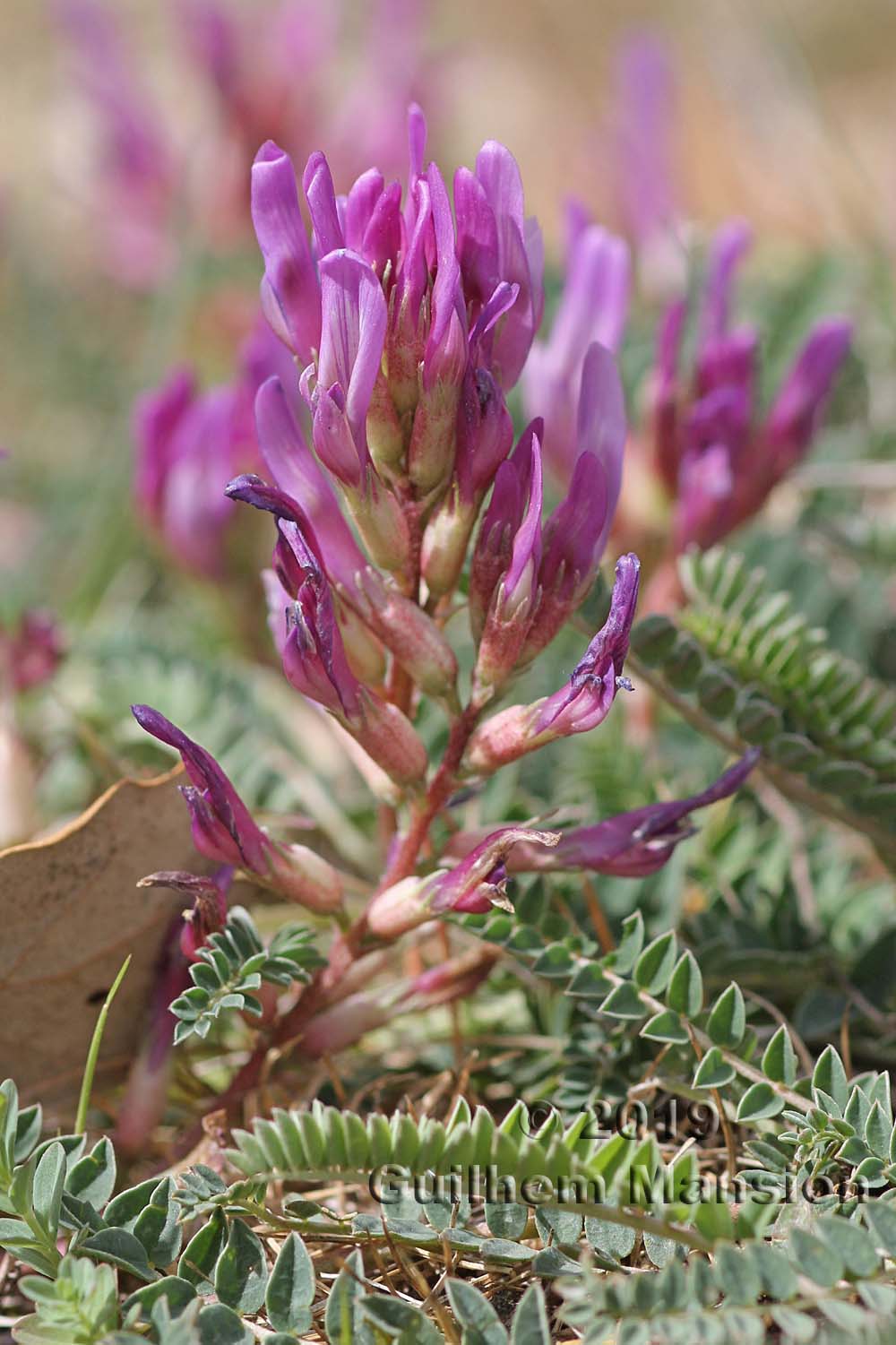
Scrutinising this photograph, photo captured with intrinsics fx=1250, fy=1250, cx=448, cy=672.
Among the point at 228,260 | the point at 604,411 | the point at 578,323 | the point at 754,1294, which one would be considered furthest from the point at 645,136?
the point at 754,1294

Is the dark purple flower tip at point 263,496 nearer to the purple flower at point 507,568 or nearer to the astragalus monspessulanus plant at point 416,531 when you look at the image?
the astragalus monspessulanus plant at point 416,531

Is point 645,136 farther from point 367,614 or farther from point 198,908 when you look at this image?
point 198,908

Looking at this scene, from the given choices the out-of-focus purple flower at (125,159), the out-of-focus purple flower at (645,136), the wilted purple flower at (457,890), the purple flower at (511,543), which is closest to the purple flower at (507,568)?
the purple flower at (511,543)

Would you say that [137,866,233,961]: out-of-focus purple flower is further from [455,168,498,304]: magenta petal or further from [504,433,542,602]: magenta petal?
[455,168,498,304]: magenta petal

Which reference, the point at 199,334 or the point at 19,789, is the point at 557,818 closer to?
the point at 19,789

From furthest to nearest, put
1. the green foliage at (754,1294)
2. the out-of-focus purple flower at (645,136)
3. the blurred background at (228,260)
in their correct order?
1. the out-of-focus purple flower at (645,136)
2. the blurred background at (228,260)
3. the green foliage at (754,1294)

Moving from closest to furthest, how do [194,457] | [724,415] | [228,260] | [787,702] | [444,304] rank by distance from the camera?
[444,304] → [787,702] → [724,415] → [194,457] → [228,260]
